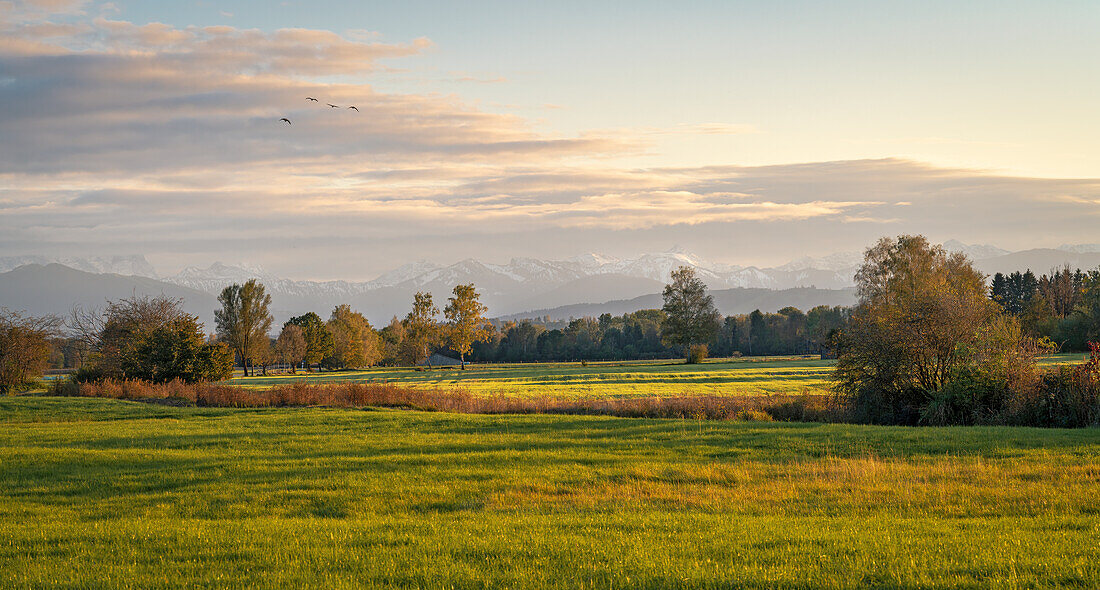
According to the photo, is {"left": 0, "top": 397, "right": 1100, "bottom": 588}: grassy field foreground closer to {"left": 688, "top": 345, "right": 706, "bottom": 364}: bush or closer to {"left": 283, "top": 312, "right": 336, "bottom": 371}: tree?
{"left": 688, "top": 345, "right": 706, "bottom": 364}: bush

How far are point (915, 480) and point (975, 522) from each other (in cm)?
486

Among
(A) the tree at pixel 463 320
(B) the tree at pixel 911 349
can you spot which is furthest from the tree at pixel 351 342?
(B) the tree at pixel 911 349

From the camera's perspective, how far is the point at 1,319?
54781mm

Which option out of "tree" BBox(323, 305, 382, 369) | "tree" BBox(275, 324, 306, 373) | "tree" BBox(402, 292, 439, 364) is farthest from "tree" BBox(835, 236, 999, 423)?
"tree" BBox(323, 305, 382, 369)

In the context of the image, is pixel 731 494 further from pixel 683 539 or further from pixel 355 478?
pixel 355 478

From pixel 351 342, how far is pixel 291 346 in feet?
38.2

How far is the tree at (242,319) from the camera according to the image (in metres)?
103

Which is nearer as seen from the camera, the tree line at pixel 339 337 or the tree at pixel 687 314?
the tree line at pixel 339 337

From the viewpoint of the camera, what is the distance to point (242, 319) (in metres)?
104

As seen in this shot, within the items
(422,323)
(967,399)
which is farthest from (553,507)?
(422,323)

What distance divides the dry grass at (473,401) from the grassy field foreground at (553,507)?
20.8 ft

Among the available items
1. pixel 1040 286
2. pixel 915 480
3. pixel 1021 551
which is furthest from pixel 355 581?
pixel 1040 286

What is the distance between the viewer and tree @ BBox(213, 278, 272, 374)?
103125 mm

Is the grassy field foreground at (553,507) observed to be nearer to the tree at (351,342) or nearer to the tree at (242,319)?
the tree at (242,319)
